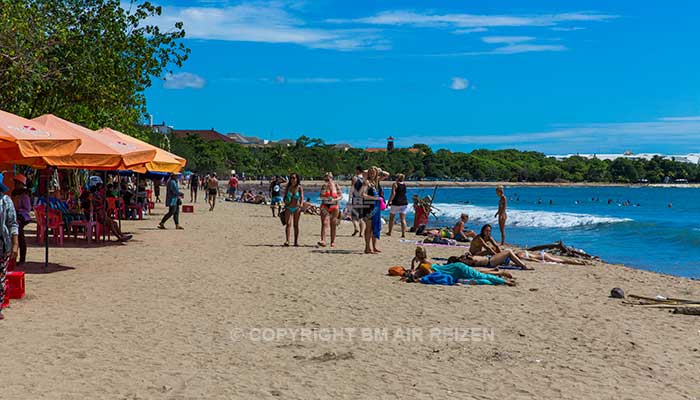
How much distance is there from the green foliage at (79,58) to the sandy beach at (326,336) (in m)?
6.76

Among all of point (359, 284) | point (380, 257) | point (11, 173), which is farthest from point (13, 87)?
point (359, 284)

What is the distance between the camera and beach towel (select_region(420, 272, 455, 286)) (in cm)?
970

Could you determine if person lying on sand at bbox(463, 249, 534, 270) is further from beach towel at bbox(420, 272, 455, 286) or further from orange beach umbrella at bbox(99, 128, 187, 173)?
orange beach umbrella at bbox(99, 128, 187, 173)

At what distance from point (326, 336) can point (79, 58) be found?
46.7ft

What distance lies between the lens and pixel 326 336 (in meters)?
6.58

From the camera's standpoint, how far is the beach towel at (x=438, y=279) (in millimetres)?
9703

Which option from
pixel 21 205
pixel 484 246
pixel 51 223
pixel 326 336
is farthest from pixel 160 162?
A: pixel 326 336

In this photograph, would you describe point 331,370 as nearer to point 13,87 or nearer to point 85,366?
point 85,366

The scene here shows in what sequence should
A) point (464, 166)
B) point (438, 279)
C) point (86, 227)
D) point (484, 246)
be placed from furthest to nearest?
point (464, 166) → point (86, 227) → point (484, 246) → point (438, 279)

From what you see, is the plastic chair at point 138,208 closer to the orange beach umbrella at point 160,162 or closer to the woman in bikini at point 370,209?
the orange beach umbrella at point 160,162

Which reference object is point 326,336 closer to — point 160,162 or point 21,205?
point 21,205

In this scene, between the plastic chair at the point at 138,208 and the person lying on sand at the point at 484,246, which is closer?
the person lying on sand at the point at 484,246

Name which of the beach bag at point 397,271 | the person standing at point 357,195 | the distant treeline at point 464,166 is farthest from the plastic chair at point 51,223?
the distant treeline at point 464,166

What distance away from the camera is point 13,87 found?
15688 mm
